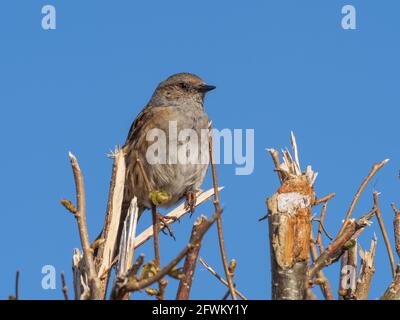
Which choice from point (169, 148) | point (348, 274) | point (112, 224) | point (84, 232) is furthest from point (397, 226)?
point (169, 148)

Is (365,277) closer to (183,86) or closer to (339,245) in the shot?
(339,245)

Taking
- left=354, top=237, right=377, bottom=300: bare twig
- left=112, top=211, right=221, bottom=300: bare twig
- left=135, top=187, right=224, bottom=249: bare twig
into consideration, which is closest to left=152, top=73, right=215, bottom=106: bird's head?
left=135, top=187, right=224, bottom=249: bare twig

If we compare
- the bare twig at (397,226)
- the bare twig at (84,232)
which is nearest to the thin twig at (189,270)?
the bare twig at (84,232)

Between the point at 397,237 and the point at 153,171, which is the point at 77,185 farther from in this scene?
the point at 153,171

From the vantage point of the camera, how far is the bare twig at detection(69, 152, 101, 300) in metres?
2.57

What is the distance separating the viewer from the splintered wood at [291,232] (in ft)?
10.4

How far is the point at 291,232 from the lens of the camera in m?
3.26

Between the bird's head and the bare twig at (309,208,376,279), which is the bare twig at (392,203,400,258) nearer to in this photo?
the bare twig at (309,208,376,279)

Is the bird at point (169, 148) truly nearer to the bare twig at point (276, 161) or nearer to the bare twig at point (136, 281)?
the bare twig at point (276, 161)

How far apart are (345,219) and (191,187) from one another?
12.8 feet

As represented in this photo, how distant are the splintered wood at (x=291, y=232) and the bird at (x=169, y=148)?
3.06 m
